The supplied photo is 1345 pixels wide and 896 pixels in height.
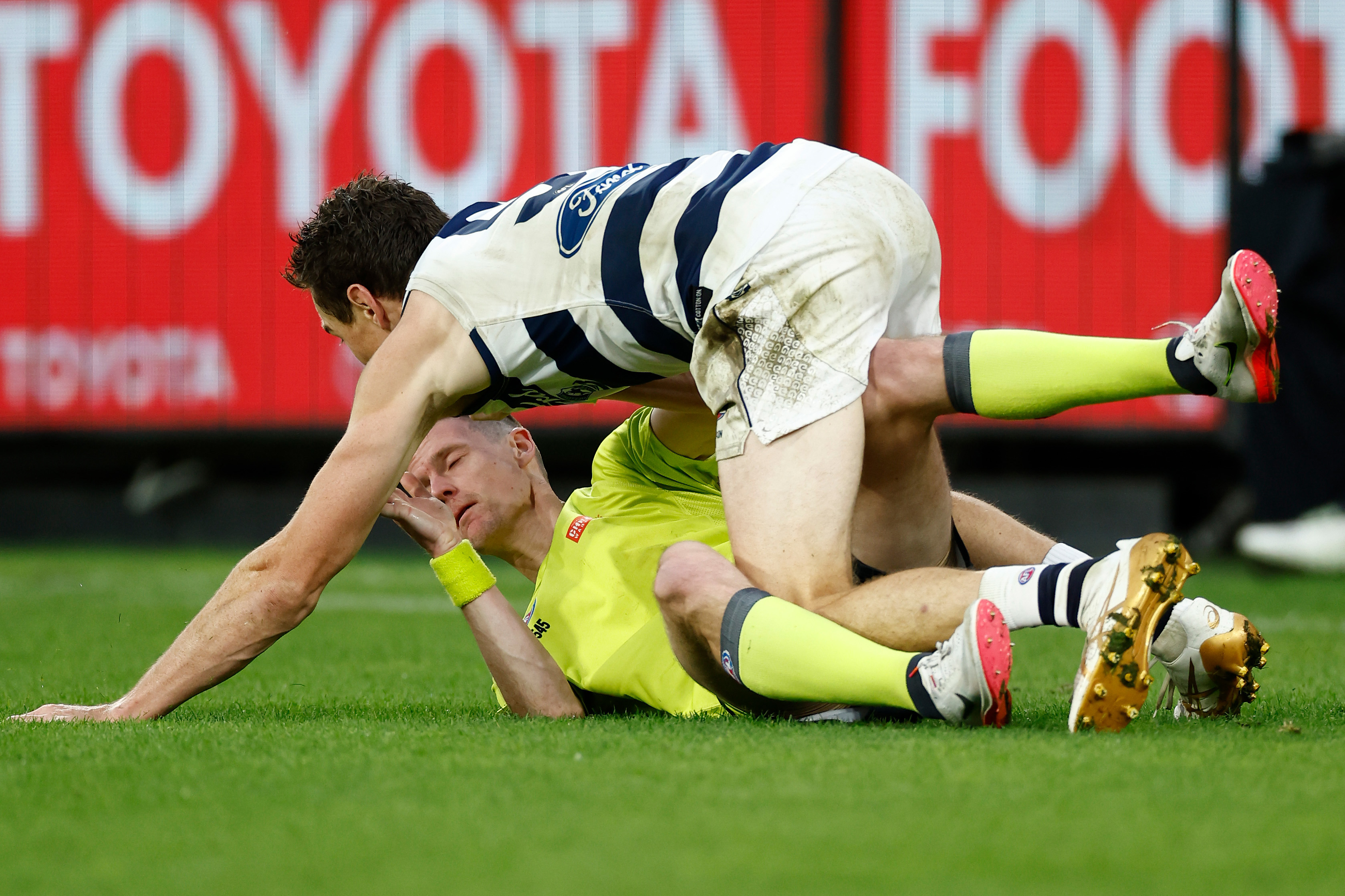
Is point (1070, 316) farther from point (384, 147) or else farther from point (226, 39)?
point (226, 39)

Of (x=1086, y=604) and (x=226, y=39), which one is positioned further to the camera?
(x=226, y=39)

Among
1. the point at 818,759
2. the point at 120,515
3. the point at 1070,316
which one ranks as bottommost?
the point at 120,515

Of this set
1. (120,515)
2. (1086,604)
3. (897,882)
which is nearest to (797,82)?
(120,515)

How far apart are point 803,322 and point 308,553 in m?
1.02

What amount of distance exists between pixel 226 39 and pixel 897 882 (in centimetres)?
778

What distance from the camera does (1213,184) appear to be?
7.60 m

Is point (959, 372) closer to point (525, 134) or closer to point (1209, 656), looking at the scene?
point (1209, 656)

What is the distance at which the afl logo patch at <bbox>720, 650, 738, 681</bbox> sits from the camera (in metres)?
2.53

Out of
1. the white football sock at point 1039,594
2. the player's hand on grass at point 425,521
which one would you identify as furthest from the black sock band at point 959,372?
the player's hand on grass at point 425,521

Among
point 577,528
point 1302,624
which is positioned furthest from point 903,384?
point 1302,624

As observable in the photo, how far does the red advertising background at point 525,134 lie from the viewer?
7609 millimetres

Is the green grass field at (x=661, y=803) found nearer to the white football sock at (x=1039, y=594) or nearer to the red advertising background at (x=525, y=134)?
the white football sock at (x=1039, y=594)

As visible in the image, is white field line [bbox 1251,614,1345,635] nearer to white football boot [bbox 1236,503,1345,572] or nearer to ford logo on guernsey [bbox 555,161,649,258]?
white football boot [bbox 1236,503,1345,572]

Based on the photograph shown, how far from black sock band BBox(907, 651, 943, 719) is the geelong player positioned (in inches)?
9.7
